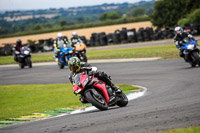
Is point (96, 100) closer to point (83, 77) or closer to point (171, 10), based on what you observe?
point (83, 77)

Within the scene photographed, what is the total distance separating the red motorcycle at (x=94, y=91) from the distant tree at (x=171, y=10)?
40393 mm

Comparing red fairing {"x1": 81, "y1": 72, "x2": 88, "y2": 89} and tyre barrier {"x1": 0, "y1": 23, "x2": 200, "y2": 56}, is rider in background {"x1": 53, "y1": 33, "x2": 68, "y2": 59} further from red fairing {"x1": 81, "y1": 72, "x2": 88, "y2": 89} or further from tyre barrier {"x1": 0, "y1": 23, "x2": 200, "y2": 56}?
red fairing {"x1": 81, "y1": 72, "x2": 88, "y2": 89}

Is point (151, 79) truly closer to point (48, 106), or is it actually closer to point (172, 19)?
point (48, 106)

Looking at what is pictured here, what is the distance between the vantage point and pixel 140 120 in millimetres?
6930

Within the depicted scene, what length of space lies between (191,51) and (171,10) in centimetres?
3421

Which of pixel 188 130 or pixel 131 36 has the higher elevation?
pixel 188 130

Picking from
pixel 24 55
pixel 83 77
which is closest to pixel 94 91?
pixel 83 77

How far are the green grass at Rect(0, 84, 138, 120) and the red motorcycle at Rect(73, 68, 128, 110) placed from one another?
2386 millimetres

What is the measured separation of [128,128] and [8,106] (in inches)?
292

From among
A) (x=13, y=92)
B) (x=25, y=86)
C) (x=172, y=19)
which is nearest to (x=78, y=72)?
(x=13, y=92)

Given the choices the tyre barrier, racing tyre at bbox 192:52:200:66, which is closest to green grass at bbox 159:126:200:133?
racing tyre at bbox 192:52:200:66

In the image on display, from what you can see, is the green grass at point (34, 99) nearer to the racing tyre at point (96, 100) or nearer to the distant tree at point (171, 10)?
the racing tyre at point (96, 100)

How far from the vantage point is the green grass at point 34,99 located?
11637mm

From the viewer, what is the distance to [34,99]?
1389cm
